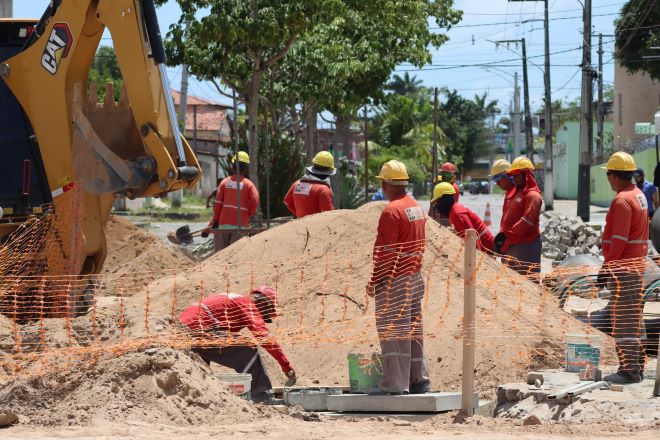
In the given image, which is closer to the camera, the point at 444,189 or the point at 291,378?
the point at 291,378

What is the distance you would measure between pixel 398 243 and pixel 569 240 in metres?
14.2

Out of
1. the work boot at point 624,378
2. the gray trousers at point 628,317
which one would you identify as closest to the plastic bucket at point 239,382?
the work boot at point 624,378

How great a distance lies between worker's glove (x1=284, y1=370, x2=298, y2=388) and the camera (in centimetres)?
944

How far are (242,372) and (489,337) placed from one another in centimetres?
234

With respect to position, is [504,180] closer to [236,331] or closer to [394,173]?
[394,173]

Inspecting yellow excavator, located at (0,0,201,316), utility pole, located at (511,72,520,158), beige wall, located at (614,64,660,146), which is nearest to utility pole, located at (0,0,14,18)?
yellow excavator, located at (0,0,201,316)

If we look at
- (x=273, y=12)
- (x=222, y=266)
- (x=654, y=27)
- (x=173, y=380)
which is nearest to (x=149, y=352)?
(x=173, y=380)

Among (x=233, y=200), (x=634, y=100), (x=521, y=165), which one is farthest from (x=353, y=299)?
(x=634, y=100)

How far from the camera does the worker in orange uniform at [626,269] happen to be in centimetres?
932

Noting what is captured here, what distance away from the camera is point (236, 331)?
8.96 m

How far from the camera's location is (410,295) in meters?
8.84

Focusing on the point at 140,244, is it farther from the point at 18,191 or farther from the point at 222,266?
the point at 18,191

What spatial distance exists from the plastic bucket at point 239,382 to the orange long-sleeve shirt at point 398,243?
1236 mm

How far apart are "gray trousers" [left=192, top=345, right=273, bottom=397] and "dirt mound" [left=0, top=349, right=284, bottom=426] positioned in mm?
912
